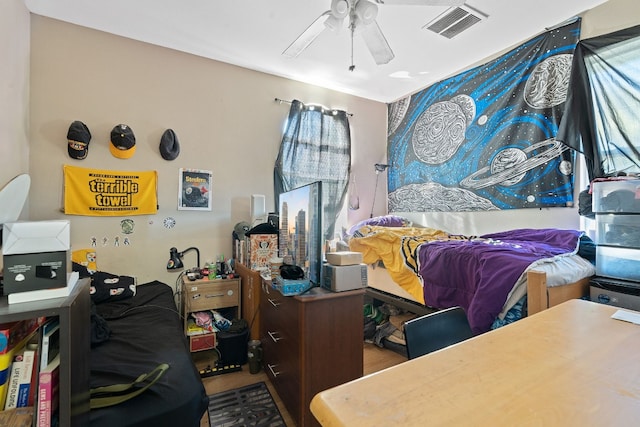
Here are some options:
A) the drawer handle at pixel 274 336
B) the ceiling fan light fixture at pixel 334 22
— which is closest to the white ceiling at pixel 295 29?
the ceiling fan light fixture at pixel 334 22

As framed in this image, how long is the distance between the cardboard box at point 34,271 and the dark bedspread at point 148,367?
1.84ft

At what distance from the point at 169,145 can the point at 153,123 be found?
0.89ft

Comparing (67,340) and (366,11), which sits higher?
(366,11)

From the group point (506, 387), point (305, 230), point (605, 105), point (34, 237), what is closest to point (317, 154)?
point (305, 230)

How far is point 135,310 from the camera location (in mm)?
2059

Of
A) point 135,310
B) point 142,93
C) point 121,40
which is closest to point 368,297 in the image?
point 135,310

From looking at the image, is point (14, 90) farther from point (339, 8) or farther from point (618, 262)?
point (618, 262)

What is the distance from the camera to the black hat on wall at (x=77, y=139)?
2311 mm

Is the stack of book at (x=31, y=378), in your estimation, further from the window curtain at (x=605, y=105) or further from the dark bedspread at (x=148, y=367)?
the window curtain at (x=605, y=105)

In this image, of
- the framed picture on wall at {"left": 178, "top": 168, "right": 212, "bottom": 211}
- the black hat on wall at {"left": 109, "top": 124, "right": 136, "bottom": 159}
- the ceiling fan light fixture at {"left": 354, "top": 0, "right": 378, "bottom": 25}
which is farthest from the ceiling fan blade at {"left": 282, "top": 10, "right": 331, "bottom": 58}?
the black hat on wall at {"left": 109, "top": 124, "right": 136, "bottom": 159}

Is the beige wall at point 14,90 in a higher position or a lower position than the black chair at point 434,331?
higher

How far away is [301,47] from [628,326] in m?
2.40

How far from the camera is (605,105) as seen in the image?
214 centimetres

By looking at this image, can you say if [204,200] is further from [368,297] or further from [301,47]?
[368,297]
